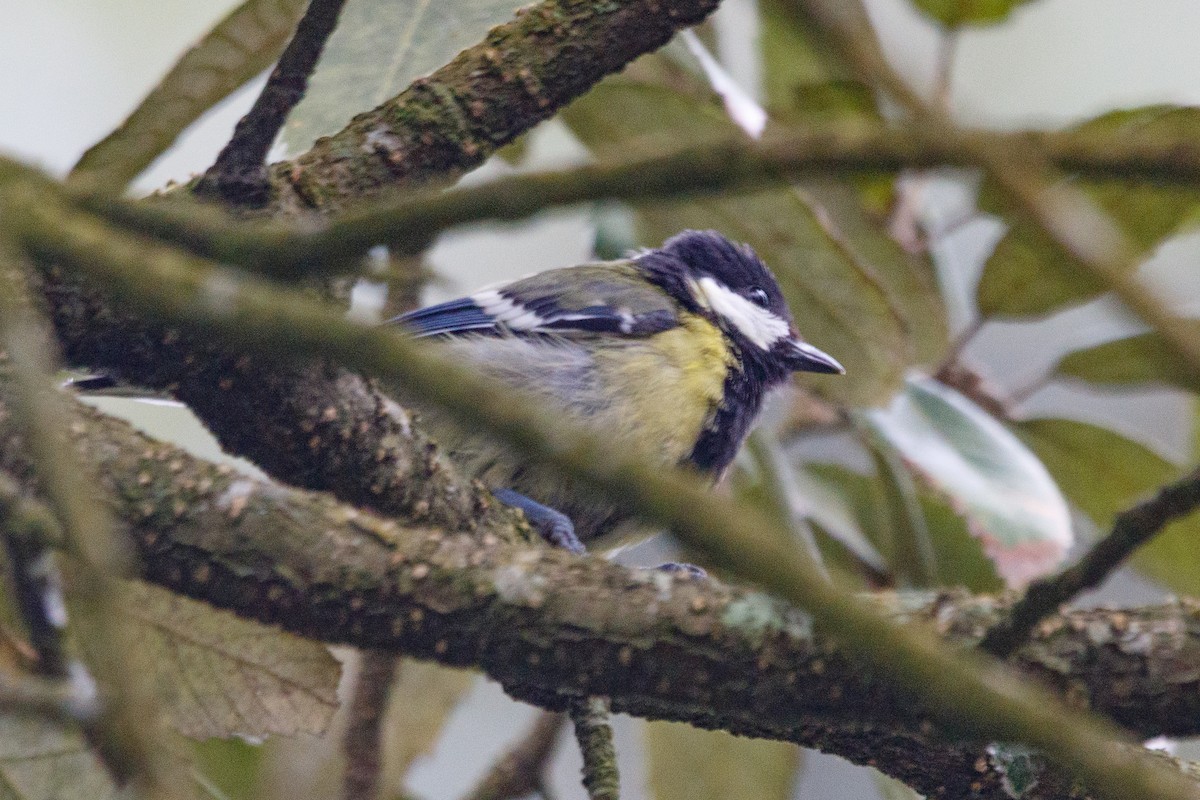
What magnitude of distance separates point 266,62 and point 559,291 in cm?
103

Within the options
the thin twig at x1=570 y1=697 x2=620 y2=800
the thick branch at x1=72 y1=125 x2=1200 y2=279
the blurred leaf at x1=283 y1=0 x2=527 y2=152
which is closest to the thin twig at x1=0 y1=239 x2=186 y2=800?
the thick branch at x1=72 y1=125 x2=1200 y2=279

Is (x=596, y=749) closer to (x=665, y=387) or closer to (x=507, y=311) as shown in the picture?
(x=665, y=387)

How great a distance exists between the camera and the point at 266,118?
4.74 feet

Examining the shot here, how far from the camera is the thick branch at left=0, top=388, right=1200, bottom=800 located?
1.22 meters

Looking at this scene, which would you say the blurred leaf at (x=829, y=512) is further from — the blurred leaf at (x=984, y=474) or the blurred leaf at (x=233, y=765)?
the blurred leaf at (x=233, y=765)

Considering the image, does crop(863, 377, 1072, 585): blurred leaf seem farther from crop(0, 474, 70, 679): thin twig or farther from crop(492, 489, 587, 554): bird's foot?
crop(0, 474, 70, 679): thin twig

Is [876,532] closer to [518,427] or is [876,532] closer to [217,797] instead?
[217,797]

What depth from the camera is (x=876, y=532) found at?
9.61 feet

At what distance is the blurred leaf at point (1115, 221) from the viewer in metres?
2.31

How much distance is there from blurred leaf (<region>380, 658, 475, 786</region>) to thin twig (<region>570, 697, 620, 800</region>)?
3.12ft

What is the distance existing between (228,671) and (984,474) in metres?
1.55

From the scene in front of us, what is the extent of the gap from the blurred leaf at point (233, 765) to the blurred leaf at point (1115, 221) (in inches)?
65.6

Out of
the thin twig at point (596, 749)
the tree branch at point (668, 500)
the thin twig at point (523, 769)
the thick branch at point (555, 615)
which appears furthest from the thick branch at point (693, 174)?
the thin twig at point (523, 769)

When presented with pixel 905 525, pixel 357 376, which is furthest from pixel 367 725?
pixel 905 525
